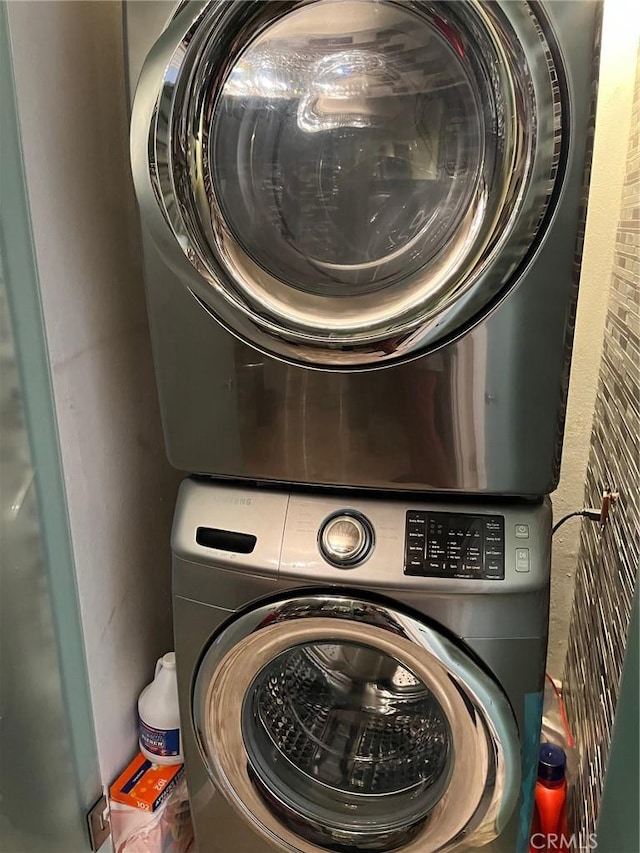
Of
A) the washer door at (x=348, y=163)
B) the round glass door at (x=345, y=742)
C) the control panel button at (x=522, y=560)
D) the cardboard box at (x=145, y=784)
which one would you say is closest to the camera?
the washer door at (x=348, y=163)

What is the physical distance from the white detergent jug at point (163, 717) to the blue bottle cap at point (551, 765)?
649 mm

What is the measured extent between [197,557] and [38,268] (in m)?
0.47

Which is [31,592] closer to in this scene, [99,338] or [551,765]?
[99,338]

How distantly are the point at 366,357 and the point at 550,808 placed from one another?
0.90 meters

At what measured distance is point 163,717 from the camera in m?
1.29

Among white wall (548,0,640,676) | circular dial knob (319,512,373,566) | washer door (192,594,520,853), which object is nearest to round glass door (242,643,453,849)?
washer door (192,594,520,853)

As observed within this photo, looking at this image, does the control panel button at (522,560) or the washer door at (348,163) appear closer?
the washer door at (348,163)

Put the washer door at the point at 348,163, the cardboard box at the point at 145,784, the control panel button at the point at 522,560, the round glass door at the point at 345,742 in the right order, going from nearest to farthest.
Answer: the washer door at the point at 348,163 < the control panel button at the point at 522,560 < the round glass door at the point at 345,742 < the cardboard box at the point at 145,784

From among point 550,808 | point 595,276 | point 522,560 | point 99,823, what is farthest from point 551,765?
point 595,276

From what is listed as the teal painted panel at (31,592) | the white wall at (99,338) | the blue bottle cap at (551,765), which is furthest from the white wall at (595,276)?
the teal painted panel at (31,592)

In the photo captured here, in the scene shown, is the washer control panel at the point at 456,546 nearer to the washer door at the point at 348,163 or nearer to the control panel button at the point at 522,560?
the control panel button at the point at 522,560

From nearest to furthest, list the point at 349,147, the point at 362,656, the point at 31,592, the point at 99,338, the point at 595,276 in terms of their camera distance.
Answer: the point at 349,147 < the point at 31,592 < the point at 99,338 < the point at 362,656 < the point at 595,276

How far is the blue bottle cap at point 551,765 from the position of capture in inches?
49.9

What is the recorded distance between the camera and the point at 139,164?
2.92ft
